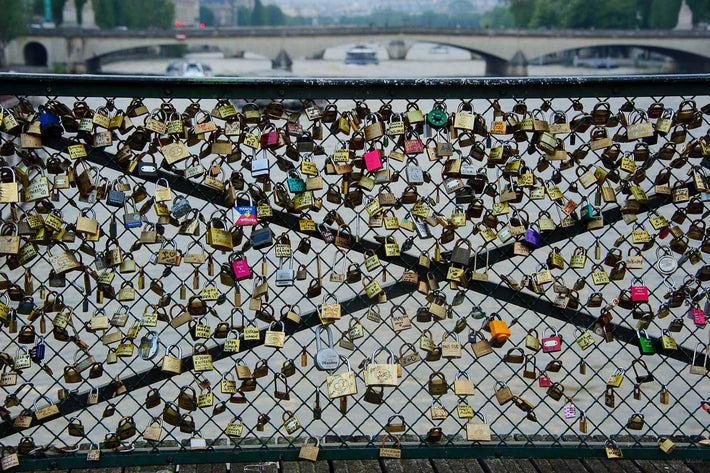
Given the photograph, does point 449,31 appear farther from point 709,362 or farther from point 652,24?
point 709,362

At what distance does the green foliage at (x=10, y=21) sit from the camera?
161 feet

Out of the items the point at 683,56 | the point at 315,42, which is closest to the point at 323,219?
the point at 315,42

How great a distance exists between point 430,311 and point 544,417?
132 inches

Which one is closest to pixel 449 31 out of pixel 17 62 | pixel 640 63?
pixel 640 63

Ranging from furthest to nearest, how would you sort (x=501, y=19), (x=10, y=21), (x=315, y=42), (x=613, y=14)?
(x=501, y=19), (x=613, y=14), (x=315, y=42), (x=10, y=21)

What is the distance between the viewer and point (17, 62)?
5381 cm

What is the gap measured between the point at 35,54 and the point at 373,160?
59.2 m

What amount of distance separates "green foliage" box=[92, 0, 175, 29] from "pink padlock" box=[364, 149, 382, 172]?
2683 inches

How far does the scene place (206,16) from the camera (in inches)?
5167

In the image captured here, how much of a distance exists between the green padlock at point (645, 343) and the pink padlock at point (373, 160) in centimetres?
106

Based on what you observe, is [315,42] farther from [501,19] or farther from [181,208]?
[501,19]

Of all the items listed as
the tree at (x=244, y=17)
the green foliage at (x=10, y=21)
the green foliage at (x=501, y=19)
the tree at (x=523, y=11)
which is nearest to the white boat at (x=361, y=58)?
the tree at (x=523, y=11)

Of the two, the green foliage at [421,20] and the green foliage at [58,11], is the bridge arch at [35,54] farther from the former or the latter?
the green foliage at [421,20]

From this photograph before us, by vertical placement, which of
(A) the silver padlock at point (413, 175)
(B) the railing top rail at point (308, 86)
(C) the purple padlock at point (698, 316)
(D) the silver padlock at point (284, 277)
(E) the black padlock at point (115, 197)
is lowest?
(C) the purple padlock at point (698, 316)
